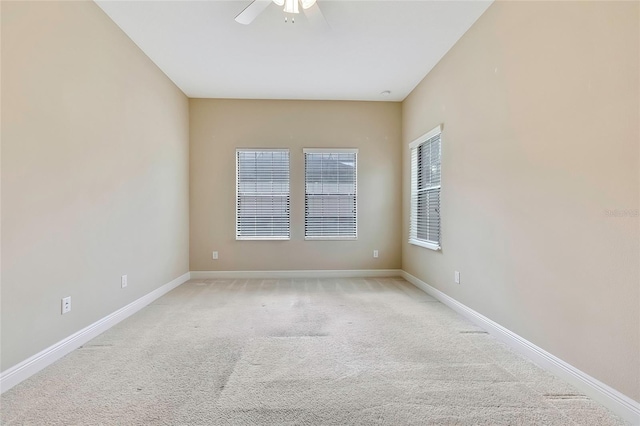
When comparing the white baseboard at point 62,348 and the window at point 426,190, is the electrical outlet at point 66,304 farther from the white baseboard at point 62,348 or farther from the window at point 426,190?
the window at point 426,190

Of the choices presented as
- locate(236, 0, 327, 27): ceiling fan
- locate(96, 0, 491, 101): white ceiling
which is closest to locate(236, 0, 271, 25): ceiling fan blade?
locate(236, 0, 327, 27): ceiling fan

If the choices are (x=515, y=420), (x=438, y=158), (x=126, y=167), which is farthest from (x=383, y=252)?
(x=126, y=167)

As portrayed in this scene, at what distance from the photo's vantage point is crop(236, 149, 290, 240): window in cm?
468

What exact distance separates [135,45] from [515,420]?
175 inches

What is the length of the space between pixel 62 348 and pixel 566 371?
348 cm

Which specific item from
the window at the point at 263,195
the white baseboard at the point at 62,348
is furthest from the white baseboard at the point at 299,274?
the white baseboard at the point at 62,348

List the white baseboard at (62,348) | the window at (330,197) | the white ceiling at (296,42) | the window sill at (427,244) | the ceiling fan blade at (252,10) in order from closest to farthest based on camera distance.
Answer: the white baseboard at (62,348)
the ceiling fan blade at (252,10)
the white ceiling at (296,42)
the window sill at (427,244)
the window at (330,197)

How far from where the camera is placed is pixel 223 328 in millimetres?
2656

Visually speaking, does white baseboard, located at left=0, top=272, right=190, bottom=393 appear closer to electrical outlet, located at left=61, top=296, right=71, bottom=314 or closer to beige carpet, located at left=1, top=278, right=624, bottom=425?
beige carpet, located at left=1, top=278, right=624, bottom=425

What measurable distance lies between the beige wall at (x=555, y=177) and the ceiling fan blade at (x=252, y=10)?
193 centimetres

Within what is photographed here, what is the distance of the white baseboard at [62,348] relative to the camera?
1738 millimetres

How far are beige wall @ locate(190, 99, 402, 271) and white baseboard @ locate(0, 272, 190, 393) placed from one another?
151 centimetres

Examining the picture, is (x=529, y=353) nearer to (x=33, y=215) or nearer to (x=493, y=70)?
(x=493, y=70)

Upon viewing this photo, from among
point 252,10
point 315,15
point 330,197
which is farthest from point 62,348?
point 330,197
